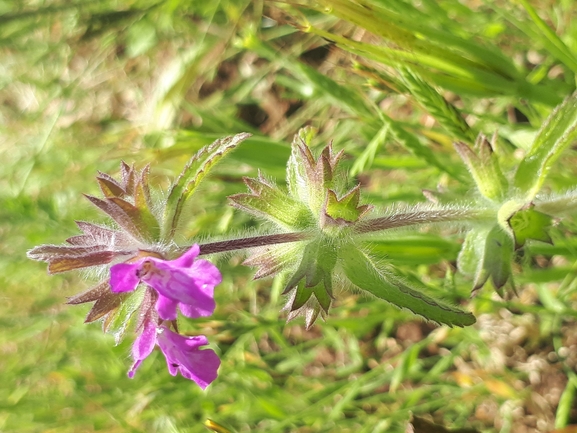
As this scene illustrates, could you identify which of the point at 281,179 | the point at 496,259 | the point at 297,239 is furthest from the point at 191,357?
the point at 281,179

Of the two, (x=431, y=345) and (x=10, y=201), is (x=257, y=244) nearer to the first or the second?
(x=10, y=201)

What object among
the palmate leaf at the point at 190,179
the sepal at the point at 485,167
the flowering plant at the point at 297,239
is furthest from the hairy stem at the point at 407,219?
the palmate leaf at the point at 190,179

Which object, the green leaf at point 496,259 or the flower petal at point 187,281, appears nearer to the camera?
the flower petal at point 187,281

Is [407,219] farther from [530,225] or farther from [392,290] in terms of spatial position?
[530,225]

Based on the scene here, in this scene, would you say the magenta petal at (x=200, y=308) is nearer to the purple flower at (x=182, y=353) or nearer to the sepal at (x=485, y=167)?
the purple flower at (x=182, y=353)

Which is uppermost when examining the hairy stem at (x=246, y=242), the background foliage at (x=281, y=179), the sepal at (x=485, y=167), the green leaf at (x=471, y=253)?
the sepal at (x=485, y=167)

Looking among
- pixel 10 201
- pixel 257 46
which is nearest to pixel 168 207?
pixel 257 46
